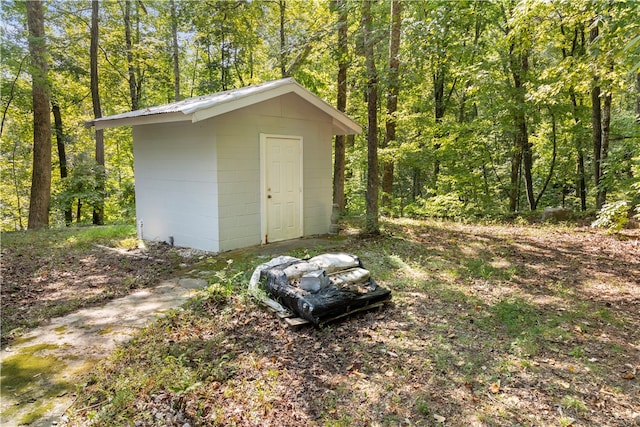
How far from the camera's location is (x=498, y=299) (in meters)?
4.27

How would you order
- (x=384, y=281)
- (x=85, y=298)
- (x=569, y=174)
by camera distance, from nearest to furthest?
(x=85, y=298)
(x=384, y=281)
(x=569, y=174)

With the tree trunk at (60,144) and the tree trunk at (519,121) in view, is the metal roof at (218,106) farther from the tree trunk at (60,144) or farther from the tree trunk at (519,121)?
the tree trunk at (60,144)

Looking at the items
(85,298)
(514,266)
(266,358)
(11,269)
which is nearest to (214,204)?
(85,298)

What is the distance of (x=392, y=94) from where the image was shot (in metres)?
8.04

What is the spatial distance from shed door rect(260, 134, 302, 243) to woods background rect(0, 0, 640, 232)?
1.41 meters

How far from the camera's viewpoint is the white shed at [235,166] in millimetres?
6031

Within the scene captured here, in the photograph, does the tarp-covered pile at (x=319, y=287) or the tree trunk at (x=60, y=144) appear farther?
the tree trunk at (x=60, y=144)

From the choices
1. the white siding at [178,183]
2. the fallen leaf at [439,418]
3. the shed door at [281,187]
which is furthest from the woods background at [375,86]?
the fallen leaf at [439,418]

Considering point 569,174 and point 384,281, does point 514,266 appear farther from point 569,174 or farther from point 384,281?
point 569,174

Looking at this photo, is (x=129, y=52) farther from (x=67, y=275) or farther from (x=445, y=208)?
(x=445, y=208)

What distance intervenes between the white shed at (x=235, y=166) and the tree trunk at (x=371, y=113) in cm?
94

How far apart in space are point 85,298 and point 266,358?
2582 millimetres

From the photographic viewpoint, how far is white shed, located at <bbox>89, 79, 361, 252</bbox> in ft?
19.8

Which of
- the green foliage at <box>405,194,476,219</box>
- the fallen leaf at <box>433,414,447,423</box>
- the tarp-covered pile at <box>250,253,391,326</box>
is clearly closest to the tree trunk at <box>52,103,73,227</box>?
the green foliage at <box>405,194,476,219</box>
